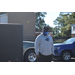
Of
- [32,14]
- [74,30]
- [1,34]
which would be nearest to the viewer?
[1,34]

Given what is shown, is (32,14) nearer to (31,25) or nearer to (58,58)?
(31,25)

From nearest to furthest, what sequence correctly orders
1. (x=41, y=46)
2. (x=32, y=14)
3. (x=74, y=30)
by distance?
1. (x=41, y=46)
2. (x=32, y=14)
3. (x=74, y=30)

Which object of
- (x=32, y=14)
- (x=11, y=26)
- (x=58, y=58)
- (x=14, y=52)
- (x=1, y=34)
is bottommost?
(x=58, y=58)

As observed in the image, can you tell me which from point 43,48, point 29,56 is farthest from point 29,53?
point 43,48

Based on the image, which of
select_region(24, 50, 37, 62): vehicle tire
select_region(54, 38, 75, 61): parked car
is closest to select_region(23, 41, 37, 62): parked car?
select_region(24, 50, 37, 62): vehicle tire

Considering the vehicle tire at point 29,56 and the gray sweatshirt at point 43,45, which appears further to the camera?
the vehicle tire at point 29,56

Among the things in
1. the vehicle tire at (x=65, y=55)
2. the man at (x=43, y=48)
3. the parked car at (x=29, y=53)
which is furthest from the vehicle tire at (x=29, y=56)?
the man at (x=43, y=48)

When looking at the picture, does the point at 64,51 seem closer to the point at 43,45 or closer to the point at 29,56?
the point at 29,56

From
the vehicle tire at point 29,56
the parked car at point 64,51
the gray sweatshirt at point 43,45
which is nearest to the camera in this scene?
the gray sweatshirt at point 43,45

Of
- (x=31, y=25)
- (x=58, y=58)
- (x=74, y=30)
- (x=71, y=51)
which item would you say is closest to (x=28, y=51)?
(x=58, y=58)

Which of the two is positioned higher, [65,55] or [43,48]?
[43,48]

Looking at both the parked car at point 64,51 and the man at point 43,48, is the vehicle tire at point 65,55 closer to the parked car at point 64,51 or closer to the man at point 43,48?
the parked car at point 64,51
